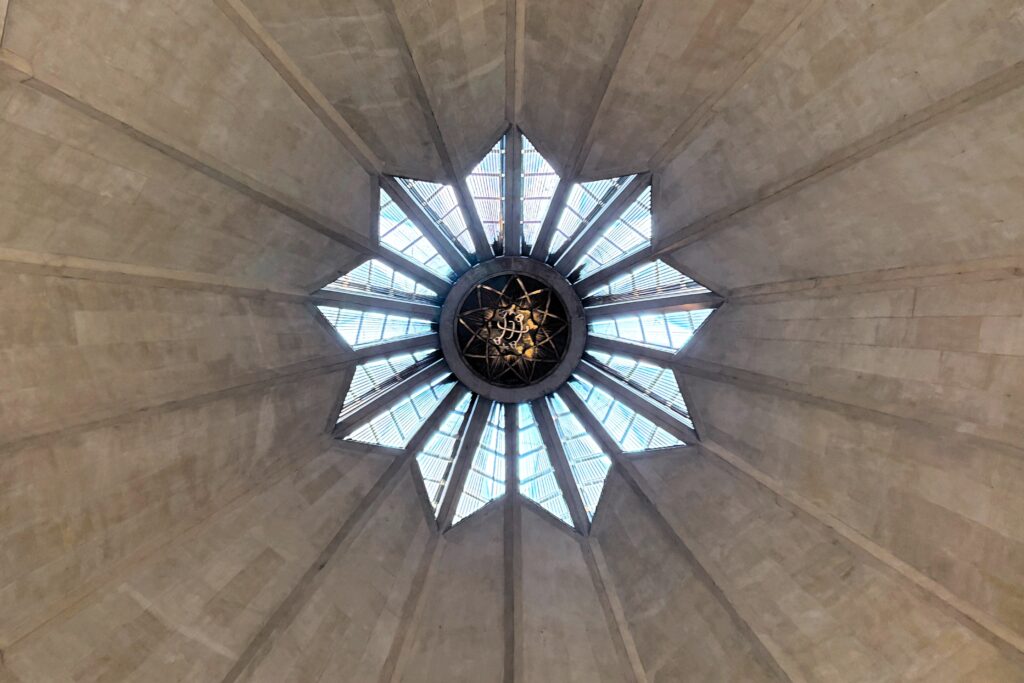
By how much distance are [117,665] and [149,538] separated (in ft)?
6.69

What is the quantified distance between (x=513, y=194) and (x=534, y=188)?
588mm

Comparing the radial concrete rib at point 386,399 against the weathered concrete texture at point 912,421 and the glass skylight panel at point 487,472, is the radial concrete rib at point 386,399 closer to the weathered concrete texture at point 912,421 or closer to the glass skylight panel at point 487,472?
the glass skylight panel at point 487,472

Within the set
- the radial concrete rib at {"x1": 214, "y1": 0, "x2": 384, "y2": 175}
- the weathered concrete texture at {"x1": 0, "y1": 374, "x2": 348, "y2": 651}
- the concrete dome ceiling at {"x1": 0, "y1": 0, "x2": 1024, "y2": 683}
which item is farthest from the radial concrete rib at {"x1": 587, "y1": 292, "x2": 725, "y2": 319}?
the weathered concrete texture at {"x1": 0, "y1": 374, "x2": 348, "y2": 651}

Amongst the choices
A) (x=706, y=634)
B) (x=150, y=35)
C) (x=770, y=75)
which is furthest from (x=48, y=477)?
(x=770, y=75)

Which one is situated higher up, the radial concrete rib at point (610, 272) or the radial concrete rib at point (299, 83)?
the radial concrete rib at point (299, 83)

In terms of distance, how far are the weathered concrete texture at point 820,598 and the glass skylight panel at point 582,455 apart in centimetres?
250

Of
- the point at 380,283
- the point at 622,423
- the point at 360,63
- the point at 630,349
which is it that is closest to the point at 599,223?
the point at 630,349

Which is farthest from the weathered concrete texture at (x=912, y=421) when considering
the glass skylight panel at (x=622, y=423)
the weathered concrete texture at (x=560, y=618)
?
the weathered concrete texture at (x=560, y=618)

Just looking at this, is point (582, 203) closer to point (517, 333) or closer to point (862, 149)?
point (517, 333)

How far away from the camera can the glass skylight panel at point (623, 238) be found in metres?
14.5

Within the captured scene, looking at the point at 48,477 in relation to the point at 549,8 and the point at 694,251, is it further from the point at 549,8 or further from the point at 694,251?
the point at 694,251

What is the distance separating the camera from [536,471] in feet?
55.8

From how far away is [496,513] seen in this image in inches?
630

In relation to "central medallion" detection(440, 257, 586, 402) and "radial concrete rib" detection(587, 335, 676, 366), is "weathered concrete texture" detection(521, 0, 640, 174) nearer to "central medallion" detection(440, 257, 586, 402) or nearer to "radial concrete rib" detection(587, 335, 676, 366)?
"central medallion" detection(440, 257, 586, 402)
